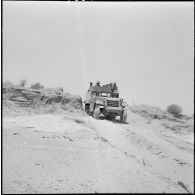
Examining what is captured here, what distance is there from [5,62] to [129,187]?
270cm

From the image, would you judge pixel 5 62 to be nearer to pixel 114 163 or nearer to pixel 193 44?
pixel 114 163

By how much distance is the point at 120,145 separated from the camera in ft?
24.5

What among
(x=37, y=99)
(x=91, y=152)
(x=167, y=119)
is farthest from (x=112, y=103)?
(x=91, y=152)

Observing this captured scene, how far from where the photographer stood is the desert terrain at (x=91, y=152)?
649cm

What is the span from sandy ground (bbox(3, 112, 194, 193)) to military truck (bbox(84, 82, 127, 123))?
0.23 metres

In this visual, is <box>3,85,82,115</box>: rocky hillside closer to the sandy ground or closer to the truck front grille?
the sandy ground

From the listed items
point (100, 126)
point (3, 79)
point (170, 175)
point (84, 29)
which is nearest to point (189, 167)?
point (170, 175)

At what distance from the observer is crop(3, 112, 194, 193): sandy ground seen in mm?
6469

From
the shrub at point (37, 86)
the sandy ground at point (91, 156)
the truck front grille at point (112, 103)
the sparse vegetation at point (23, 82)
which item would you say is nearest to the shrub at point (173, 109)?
the sandy ground at point (91, 156)

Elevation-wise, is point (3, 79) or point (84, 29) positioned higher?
point (84, 29)

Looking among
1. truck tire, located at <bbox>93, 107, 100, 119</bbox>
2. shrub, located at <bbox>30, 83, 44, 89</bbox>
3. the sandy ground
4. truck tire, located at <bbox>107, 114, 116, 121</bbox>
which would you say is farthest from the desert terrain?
truck tire, located at <bbox>107, 114, 116, 121</bbox>

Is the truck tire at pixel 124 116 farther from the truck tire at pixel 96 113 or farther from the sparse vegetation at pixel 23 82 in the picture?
the sparse vegetation at pixel 23 82

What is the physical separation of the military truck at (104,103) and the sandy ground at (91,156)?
0.75 feet

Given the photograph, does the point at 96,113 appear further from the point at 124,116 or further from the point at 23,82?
the point at 23,82
